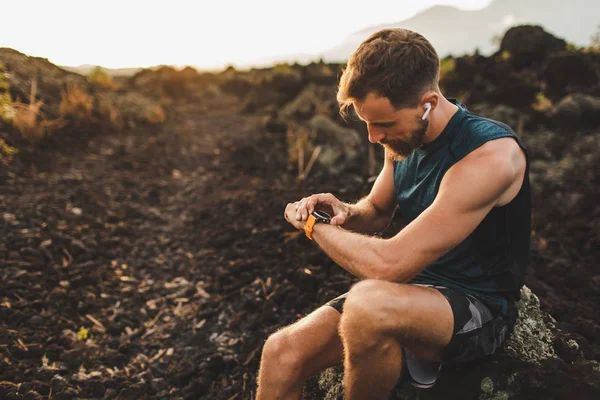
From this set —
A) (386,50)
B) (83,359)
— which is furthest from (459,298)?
(83,359)

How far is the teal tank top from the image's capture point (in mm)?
1866

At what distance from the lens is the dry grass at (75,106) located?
708cm

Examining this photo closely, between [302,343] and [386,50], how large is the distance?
157 cm

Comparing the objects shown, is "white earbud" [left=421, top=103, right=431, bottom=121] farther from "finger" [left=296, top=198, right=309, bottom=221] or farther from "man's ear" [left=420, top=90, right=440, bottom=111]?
"finger" [left=296, top=198, right=309, bottom=221]

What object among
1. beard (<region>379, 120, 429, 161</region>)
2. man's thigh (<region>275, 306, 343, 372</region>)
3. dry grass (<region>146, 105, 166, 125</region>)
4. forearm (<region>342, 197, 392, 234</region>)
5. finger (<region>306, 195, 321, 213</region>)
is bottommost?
man's thigh (<region>275, 306, 343, 372</region>)

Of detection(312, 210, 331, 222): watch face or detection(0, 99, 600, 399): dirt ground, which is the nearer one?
detection(312, 210, 331, 222): watch face

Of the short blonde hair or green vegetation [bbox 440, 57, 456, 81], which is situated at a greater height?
green vegetation [bbox 440, 57, 456, 81]

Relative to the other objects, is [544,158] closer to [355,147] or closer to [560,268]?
[355,147]

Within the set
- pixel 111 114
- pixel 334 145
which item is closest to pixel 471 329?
pixel 334 145

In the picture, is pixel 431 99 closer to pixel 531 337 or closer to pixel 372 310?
pixel 372 310

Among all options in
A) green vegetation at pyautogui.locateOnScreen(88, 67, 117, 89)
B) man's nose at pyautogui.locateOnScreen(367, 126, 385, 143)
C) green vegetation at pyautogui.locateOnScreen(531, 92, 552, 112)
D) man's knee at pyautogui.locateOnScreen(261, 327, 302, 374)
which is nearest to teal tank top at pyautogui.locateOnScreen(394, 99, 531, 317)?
man's nose at pyautogui.locateOnScreen(367, 126, 385, 143)

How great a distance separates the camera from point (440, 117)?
6.51 ft

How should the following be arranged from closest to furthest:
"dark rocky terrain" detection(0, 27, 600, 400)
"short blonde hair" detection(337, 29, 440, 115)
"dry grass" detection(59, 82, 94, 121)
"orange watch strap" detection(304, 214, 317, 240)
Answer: "short blonde hair" detection(337, 29, 440, 115), "orange watch strap" detection(304, 214, 317, 240), "dark rocky terrain" detection(0, 27, 600, 400), "dry grass" detection(59, 82, 94, 121)

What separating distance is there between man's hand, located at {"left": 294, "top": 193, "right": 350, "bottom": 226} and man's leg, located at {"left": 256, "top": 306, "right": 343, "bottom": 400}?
522 mm
